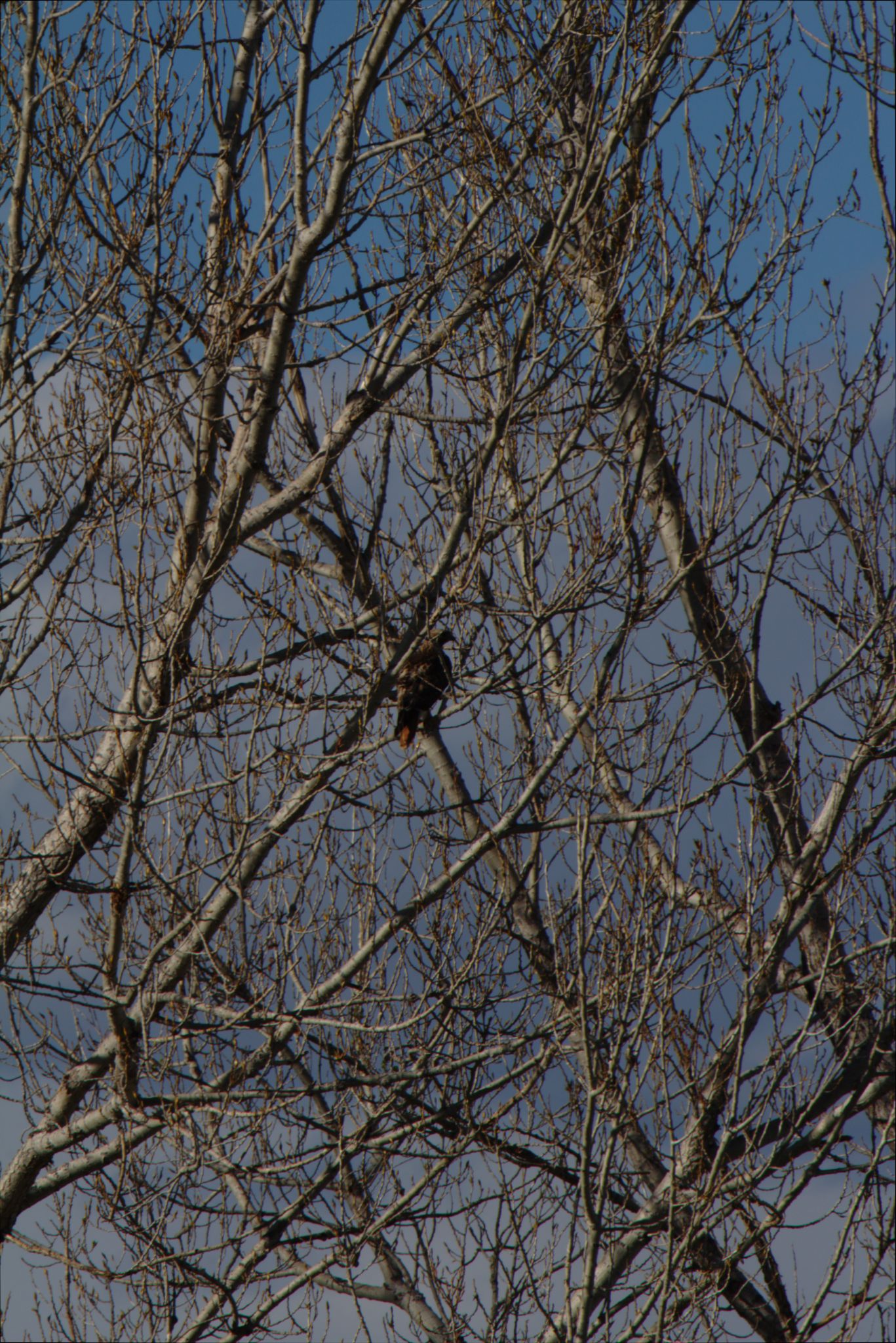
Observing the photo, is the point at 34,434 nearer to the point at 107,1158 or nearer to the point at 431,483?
the point at 431,483

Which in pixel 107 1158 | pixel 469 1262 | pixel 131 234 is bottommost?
pixel 469 1262

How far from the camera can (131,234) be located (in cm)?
553

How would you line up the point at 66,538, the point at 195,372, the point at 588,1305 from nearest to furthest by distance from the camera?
1. the point at 588,1305
2. the point at 66,538
3. the point at 195,372

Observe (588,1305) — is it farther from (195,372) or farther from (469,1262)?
(195,372)

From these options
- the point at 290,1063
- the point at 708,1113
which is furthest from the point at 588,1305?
the point at 290,1063

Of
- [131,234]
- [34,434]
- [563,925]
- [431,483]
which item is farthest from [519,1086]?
[131,234]

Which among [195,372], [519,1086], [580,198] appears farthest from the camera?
[195,372]

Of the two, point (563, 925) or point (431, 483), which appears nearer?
point (431, 483)

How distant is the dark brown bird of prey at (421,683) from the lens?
16.6 feet

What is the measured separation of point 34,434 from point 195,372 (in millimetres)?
1356

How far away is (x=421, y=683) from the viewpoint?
5.15 m

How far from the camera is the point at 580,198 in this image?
5227 mm

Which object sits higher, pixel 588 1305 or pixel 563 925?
pixel 563 925

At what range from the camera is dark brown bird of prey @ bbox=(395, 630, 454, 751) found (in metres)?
5.05
